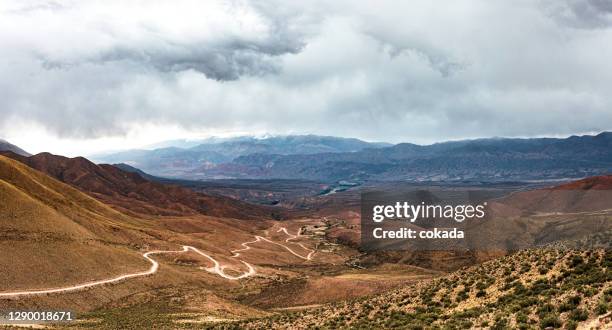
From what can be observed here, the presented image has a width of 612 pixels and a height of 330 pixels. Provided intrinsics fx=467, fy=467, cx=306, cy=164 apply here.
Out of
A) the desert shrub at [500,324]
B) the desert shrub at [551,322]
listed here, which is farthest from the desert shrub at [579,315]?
the desert shrub at [500,324]

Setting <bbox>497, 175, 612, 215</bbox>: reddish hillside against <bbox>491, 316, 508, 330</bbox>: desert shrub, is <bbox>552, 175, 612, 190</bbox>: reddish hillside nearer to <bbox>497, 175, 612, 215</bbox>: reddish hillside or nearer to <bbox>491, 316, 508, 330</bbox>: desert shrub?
<bbox>497, 175, 612, 215</bbox>: reddish hillside

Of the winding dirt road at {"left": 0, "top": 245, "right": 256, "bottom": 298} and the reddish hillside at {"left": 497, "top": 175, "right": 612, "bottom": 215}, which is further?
the reddish hillside at {"left": 497, "top": 175, "right": 612, "bottom": 215}

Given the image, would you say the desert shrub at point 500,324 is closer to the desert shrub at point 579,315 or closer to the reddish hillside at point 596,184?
the desert shrub at point 579,315

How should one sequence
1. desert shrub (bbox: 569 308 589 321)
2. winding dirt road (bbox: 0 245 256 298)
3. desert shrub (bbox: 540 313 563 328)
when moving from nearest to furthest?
desert shrub (bbox: 569 308 589 321) → desert shrub (bbox: 540 313 563 328) → winding dirt road (bbox: 0 245 256 298)

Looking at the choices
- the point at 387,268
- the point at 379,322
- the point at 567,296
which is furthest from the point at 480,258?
the point at 567,296

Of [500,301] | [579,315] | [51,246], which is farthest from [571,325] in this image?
[51,246]

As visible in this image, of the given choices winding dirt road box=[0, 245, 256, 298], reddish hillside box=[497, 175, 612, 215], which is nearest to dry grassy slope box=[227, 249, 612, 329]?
winding dirt road box=[0, 245, 256, 298]

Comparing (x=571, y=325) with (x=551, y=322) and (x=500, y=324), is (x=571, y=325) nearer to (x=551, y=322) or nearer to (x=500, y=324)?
(x=551, y=322)
